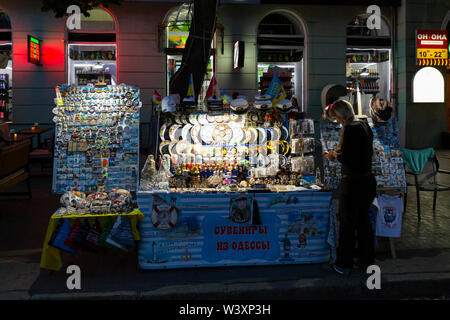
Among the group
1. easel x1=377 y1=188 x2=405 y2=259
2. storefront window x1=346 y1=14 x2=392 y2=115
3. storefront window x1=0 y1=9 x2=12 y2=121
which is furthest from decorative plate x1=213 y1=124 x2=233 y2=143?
storefront window x1=346 y1=14 x2=392 y2=115

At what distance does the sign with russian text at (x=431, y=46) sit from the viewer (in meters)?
15.3

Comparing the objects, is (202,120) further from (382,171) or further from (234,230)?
(382,171)

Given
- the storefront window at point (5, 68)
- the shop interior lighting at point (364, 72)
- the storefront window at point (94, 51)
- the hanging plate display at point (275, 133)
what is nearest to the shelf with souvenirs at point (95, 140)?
the hanging plate display at point (275, 133)

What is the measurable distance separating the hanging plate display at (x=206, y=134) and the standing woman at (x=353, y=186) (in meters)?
1.58

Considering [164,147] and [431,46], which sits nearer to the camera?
[164,147]

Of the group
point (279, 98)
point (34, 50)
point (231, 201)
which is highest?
point (34, 50)

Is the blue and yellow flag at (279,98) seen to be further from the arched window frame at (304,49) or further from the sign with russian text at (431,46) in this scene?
the sign with russian text at (431,46)

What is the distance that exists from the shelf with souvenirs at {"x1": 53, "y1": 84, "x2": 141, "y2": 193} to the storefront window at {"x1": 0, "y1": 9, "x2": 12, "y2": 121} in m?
9.63

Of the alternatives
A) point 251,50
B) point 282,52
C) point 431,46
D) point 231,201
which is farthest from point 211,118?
point 431,46

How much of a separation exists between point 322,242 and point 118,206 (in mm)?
2317

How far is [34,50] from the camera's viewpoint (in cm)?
1380

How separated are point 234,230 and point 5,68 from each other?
Result: 14014 mm

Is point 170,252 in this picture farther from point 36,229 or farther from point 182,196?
point 36,229
